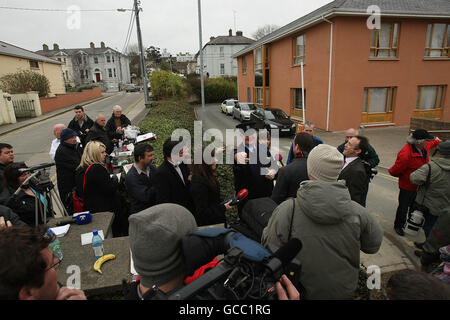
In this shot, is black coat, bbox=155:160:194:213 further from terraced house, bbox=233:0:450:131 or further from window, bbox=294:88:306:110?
window, bbox=294:88:306:110

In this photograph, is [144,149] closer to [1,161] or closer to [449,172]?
[1,161]

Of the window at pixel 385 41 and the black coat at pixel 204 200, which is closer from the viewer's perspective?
the black coat at pixel 204 200

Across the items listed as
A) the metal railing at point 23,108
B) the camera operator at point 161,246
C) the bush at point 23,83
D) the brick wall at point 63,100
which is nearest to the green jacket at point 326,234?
the camera operator at point 161,246

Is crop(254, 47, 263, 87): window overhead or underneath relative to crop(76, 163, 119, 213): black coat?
overhead

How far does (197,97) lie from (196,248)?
39.2 m

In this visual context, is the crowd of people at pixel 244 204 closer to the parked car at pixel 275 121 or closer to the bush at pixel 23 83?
the parked car at pixel 275 121

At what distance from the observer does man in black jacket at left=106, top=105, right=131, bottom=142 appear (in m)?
7.99

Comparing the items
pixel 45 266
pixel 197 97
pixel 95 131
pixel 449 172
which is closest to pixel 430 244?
pixel 449 172

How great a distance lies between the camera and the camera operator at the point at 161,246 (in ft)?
4.46

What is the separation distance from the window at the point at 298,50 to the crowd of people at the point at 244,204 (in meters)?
14.7

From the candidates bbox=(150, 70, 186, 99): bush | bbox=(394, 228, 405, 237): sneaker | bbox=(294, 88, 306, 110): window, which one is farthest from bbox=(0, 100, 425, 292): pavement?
bbox=(150, 70, 186, 99): bush

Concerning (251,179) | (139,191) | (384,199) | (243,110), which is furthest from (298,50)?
(139,191)

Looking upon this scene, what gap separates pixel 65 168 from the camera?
14.8ft

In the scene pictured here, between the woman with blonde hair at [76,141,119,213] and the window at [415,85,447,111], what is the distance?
774 inches
